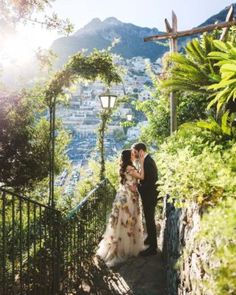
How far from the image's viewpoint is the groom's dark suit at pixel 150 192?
7.14 metres

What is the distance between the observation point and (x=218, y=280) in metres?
1.53

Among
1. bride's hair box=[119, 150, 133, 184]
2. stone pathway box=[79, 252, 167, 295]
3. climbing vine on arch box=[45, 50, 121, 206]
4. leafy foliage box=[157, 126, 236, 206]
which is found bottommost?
stone pathway box=[79, 252, 167, 295]

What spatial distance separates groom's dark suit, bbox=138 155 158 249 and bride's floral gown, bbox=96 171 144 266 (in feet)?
0.99

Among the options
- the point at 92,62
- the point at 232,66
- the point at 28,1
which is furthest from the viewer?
the point at 28,1

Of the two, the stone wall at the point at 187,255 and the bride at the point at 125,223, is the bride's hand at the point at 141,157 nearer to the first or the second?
the bride at the point at 125,223

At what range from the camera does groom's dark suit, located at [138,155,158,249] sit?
23.4ft

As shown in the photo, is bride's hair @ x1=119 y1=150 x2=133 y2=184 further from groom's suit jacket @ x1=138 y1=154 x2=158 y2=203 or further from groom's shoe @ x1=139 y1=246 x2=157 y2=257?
groom's shoe @ x1=139 y1=246 x2=157 y2=257

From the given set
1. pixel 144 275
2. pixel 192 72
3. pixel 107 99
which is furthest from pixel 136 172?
pixel 107 99

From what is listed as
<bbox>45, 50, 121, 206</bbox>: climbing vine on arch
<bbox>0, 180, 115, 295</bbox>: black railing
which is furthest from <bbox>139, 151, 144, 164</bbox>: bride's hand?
<bbox>45, 50, 121, 206</bbox>: climbing vine on arch

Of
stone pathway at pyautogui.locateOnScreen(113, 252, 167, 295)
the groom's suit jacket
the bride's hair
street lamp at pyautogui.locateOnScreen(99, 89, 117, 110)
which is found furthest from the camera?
street lamp at pyautogui.locateOnScreen(99, 89, 117, 110)

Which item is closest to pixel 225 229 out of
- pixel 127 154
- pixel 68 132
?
pixel 127 154

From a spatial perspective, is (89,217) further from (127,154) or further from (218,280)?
(218,280)

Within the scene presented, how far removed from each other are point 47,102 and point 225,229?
10992 mm

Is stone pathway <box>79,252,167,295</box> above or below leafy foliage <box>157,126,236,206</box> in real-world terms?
below
